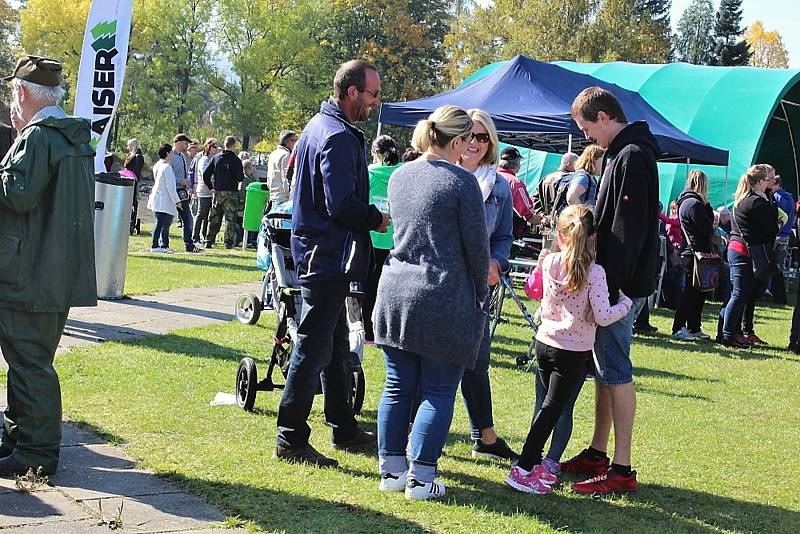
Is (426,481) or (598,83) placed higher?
(598,83)

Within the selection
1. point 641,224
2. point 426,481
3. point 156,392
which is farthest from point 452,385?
point 156,392

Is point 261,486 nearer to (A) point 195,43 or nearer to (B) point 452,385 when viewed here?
(B) point 452,385

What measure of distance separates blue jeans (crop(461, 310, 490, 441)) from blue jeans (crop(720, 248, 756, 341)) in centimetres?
677

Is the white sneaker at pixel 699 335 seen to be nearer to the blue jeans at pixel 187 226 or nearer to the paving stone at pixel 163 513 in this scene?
the paving stone at pixel 163 513

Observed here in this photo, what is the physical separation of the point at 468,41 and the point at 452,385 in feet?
179

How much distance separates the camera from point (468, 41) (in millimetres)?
57719

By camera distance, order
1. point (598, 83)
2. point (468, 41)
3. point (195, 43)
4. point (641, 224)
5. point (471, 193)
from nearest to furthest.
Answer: point (471, 193) → point (641, 224) → point (598, 83) → point (195, 43) → point (468, 41)

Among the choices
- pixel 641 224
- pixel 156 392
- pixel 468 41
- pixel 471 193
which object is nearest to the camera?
pixel 471 193

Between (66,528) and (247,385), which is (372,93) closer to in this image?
(247,385)

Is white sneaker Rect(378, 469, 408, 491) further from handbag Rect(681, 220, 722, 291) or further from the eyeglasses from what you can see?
handbag Rect(681, 220, 722, 291)

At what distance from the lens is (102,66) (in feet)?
37.0

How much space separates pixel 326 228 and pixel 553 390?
1.38 metres

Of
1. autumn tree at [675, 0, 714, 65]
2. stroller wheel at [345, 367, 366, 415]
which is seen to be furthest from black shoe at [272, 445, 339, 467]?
autumn tree at [675, 0, 714, 65]

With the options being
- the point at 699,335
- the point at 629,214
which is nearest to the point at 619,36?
the point at 699,335
